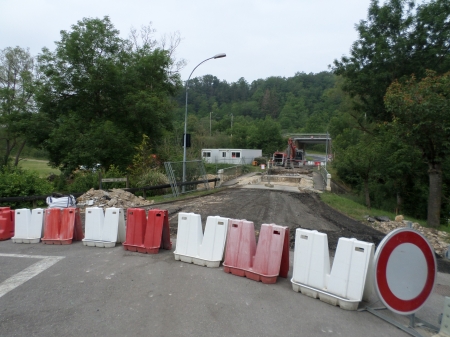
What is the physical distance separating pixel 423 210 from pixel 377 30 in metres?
12.4

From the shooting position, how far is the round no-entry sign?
4.18m

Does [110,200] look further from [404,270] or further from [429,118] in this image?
[404,270]

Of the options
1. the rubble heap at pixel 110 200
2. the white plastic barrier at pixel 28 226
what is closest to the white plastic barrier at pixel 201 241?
the white plastic barrier at pixel 28 226

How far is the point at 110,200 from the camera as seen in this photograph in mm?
15773

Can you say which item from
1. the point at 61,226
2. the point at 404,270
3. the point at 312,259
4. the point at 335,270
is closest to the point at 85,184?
the point at 61,226

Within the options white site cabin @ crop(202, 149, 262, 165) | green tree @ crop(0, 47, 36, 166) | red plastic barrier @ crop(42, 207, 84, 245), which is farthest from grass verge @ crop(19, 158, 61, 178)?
white site cabin @ crop(202, 149, 262, 165)

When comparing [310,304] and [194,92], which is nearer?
[310,304]

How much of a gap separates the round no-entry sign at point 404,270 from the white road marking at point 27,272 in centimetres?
530

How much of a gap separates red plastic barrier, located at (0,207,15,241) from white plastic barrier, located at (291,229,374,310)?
25.2ft

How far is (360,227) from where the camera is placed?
11422 mm

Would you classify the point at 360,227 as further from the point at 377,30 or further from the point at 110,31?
the point at 110,31

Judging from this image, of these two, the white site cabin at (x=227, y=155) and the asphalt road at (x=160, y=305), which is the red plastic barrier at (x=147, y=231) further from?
the white site cabin at (x=227, y=155)

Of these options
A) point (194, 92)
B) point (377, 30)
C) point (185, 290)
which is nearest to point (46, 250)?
point (185, 290)

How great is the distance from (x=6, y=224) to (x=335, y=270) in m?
8.38
